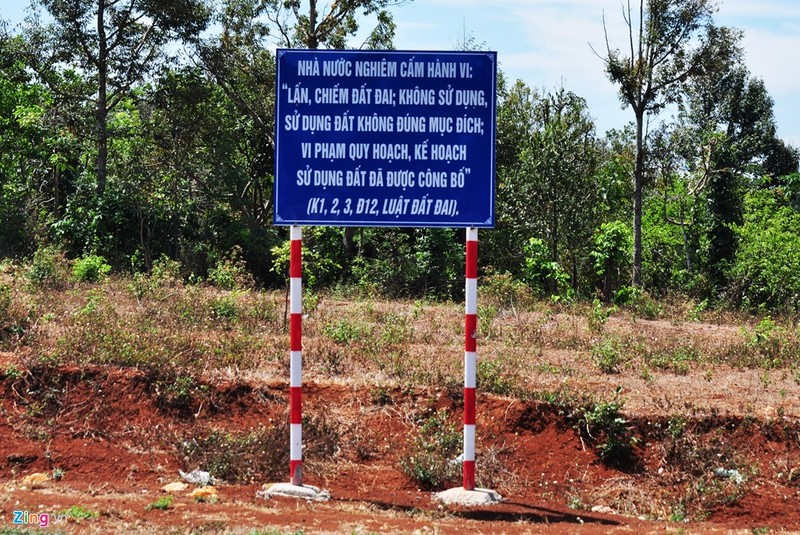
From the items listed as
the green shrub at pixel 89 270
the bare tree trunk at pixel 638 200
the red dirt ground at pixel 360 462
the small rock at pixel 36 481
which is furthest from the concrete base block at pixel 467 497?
the bare tree trunk at pixel 638 200

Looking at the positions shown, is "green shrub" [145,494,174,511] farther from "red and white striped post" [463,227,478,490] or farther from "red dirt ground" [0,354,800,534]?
"red and white striped post" [463,227,478,490]

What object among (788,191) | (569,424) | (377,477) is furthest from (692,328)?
(788,191)

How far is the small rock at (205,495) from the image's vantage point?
6352 mm

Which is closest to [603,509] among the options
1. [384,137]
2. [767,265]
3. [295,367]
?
[295,367]

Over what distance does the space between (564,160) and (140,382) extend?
1712 centimetres

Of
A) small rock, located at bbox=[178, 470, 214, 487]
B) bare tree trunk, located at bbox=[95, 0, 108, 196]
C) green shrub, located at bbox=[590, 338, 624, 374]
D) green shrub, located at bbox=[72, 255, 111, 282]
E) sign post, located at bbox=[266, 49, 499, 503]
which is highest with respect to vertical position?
bare tree trunk, located at bbox=[95, 0, 108, 196]

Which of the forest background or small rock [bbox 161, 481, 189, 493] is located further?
the forest background

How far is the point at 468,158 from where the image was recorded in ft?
21.8

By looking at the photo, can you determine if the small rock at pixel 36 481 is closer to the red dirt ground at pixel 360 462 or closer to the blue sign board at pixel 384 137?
the red dirt ground at pixel 360 462

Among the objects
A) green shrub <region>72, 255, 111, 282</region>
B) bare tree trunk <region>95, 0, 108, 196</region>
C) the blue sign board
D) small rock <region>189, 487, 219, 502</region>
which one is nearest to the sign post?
the blue sign board

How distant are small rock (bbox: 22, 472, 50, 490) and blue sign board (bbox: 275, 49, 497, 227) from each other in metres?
2.63

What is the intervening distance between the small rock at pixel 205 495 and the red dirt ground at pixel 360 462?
0.22 ft

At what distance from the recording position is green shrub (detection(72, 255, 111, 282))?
654 inches

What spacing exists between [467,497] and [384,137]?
2.69 metres
